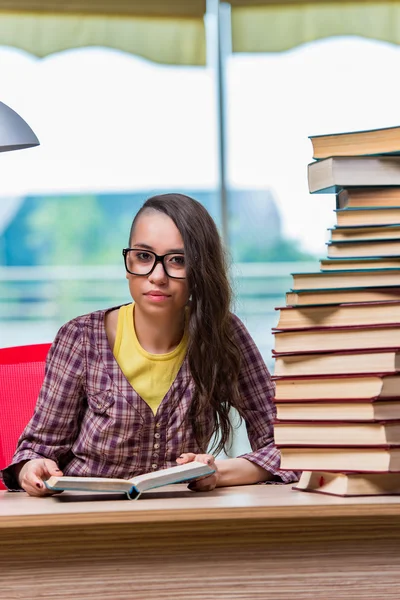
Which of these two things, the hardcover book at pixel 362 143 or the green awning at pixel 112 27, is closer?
the hardcover book at pixel 362 143

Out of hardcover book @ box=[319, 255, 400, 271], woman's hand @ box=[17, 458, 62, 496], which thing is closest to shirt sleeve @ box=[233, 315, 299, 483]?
woman's hand @ box=[17, 458, 62, 496]

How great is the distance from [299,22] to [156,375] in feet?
10.6

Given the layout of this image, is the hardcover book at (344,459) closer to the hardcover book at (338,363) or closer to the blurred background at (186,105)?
the hardcover book at (338,363)

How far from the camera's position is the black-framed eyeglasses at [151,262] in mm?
1444

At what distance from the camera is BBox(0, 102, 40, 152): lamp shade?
1.43 m

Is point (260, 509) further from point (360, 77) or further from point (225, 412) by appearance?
point (360, 77)

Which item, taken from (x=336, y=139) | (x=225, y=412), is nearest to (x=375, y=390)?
(x=336, y=139)

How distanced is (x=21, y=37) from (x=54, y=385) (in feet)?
10.3

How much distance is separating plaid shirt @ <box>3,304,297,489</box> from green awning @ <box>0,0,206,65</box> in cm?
302

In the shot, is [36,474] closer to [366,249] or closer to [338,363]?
[338,363]

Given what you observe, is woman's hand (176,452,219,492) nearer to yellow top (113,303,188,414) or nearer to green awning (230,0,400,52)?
yellow top (113,303,188,414)

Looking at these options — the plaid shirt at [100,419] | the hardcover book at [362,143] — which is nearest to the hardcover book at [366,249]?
the hardcover book at [362,143]

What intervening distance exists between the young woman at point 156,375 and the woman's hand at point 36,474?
2.8 inches

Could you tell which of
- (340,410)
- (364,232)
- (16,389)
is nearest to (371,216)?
(364,232)
